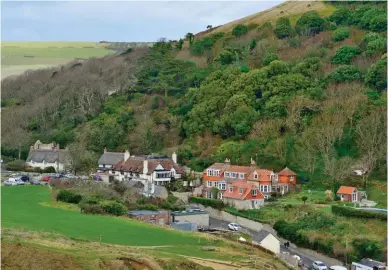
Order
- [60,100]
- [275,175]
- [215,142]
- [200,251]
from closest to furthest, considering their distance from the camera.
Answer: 1. [200,251]
2. [275,175]
3. [215,142]
4. [60,100]

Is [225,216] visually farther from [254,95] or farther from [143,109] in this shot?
[143,109]

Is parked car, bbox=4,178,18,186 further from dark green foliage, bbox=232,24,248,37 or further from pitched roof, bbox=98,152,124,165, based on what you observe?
dark green foliage, bbox=232,24,248,37

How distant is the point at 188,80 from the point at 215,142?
15.6m

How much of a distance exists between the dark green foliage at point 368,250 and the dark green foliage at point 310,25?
1778 inches

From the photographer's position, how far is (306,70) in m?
61.5

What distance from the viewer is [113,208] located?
41.2 metres

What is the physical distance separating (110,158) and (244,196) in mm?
17615

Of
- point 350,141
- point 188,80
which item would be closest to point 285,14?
point 188,80

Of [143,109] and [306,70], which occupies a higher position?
[306,70]

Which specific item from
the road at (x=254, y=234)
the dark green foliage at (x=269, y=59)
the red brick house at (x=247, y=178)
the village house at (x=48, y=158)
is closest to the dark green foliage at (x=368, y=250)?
the road at (x=254, y=234)

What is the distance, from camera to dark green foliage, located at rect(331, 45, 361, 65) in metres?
63.9

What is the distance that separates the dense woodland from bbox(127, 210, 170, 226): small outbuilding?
12.4 meters

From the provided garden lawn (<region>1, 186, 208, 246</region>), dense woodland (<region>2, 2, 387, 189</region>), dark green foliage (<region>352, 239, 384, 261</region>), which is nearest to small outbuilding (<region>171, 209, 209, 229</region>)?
garden lawn (<region>1, 186, 208, 246</region>)

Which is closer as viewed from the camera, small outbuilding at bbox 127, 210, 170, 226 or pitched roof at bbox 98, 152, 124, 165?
small outbuilding at bbox 127, 210, 170, 226
